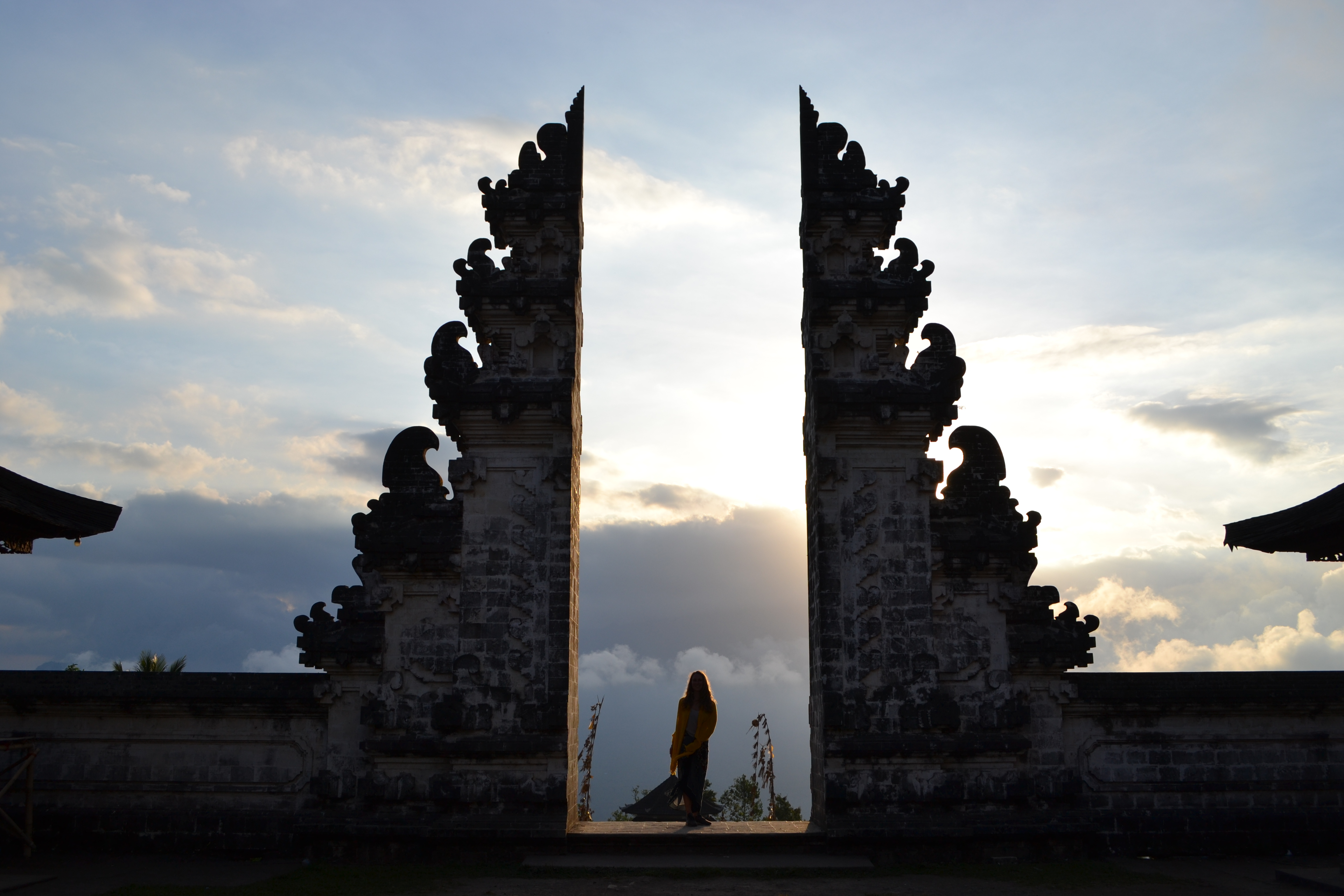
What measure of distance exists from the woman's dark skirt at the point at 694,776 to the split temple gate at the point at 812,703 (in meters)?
1.34

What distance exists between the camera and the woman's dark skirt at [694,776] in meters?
11.6

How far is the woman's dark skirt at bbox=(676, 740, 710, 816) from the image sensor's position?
1156cm

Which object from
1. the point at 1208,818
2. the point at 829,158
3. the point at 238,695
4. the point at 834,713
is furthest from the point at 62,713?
the point at 1208,818

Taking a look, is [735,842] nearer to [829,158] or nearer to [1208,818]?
[1208,818]

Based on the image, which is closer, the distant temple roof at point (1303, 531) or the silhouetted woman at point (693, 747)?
the distant temple roof at point (1303, 531)

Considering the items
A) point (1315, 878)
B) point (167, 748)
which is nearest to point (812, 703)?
point (1315, 878)

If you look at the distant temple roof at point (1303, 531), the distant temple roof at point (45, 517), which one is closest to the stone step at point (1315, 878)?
the distant temple roof at point (1303, 531)

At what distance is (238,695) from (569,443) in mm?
5009

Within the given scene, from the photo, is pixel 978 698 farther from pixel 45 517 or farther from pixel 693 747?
pixel 45 517

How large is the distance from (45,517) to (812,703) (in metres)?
8.92

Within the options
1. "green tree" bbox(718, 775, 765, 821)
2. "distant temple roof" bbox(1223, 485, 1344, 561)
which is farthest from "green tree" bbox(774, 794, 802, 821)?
"distant temple roof" bbox(1223, 485, 1344, 561)

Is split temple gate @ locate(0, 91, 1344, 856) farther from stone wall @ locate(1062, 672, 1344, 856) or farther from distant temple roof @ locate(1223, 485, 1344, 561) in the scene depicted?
distant temple roof @ locate(1223, 485, 1344, 561)

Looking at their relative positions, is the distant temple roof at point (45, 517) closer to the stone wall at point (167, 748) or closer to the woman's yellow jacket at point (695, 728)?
the stone wall at point (167, 748)

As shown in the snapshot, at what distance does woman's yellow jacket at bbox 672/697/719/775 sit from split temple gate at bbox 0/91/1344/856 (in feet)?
4.27
